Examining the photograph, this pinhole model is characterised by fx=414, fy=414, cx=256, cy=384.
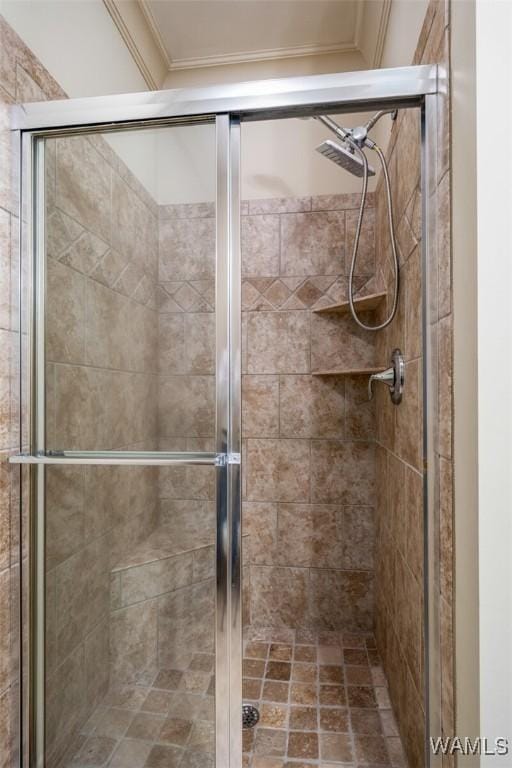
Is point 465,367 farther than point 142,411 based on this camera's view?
No

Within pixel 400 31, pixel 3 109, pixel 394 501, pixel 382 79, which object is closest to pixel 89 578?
pixel 394 501

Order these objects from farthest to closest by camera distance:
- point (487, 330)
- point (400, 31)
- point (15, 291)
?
point (400, 31), point (15, 291), point (487, 330)

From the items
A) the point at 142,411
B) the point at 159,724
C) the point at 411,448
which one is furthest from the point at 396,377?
the point at 159,724

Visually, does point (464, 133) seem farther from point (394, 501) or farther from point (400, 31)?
point (394, 501)

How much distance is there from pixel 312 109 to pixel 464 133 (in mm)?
381

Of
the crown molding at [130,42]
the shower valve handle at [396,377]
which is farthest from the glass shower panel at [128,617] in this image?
the crown molding at [130,42]

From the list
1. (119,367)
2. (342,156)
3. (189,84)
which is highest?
(189,84)

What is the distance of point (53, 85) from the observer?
1.16 meters

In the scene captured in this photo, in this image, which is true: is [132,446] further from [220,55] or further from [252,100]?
[220,55]

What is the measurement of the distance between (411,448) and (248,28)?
1911 mm

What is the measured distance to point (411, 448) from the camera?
3.81 feet

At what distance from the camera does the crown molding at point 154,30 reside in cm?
165

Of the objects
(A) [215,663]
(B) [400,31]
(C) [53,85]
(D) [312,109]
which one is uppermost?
(B) [400,31]

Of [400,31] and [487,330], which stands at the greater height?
[400,31]
